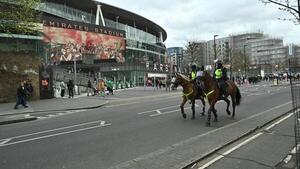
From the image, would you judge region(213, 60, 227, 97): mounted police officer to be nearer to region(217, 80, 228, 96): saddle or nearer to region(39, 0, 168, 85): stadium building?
region(217, 80, 228, 96): saddle

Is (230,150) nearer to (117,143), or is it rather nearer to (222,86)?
(117,143)

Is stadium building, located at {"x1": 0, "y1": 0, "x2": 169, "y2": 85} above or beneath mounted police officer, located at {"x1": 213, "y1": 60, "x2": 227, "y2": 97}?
Answer: above

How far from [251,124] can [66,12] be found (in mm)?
79012

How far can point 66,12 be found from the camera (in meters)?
86.0

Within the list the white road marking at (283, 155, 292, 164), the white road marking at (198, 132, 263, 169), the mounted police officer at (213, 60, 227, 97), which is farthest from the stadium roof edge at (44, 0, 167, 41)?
the white road marking at (283, 155, 292, 164)

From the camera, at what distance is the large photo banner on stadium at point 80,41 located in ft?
241

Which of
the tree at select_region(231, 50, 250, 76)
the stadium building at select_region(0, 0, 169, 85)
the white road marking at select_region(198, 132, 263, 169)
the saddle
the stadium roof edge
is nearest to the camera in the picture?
the white road marking at select_region(198, 132, 263, 169)

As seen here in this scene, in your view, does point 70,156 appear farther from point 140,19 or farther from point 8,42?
point 140,19

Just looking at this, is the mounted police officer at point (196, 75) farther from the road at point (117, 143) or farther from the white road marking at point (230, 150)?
the white road marking at point (230, 150)

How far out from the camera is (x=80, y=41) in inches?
3184

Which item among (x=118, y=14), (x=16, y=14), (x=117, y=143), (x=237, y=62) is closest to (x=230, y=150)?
(x=117, y=143)

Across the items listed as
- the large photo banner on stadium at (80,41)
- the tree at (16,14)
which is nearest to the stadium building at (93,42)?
the large photo banner on stadium at (80,41)

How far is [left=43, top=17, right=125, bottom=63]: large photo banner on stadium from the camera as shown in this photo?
241 ft

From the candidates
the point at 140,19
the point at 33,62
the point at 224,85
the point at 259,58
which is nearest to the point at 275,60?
the point at 259,58
